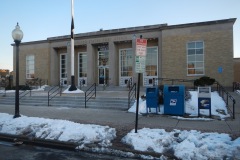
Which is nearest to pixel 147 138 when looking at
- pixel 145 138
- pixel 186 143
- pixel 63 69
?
pixel 145 138

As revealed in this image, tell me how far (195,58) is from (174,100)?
13.2 m

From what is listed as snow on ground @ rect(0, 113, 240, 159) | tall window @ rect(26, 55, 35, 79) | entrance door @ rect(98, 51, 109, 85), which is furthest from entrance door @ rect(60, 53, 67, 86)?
snow on ground @ rect(0, 113, 240, 159)

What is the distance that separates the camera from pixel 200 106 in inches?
422

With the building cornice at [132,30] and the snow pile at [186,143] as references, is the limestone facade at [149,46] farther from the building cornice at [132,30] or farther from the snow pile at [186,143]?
the snow pile at [186,143]

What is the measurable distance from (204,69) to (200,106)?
42.6 ft

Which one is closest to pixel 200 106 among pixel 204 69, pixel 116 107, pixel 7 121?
pixel 116 107

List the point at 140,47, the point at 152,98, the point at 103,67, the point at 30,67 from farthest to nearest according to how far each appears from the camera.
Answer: the point at 30,67 < the point at 103,67 < the point at 152,98 < the point at 140,47

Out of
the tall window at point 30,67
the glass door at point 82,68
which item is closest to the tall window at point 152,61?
the glass door at point 82,68

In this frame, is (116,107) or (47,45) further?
(47,45)

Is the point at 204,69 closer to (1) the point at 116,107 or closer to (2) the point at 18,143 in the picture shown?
(1) the point at 116,107

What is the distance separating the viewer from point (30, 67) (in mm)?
33594

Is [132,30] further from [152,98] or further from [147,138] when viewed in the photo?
[147,138]

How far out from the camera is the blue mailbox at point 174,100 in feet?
36.0

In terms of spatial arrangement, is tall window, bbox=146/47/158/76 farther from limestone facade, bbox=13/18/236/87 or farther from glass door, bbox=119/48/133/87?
glass door, bbox=119/48/133/87
